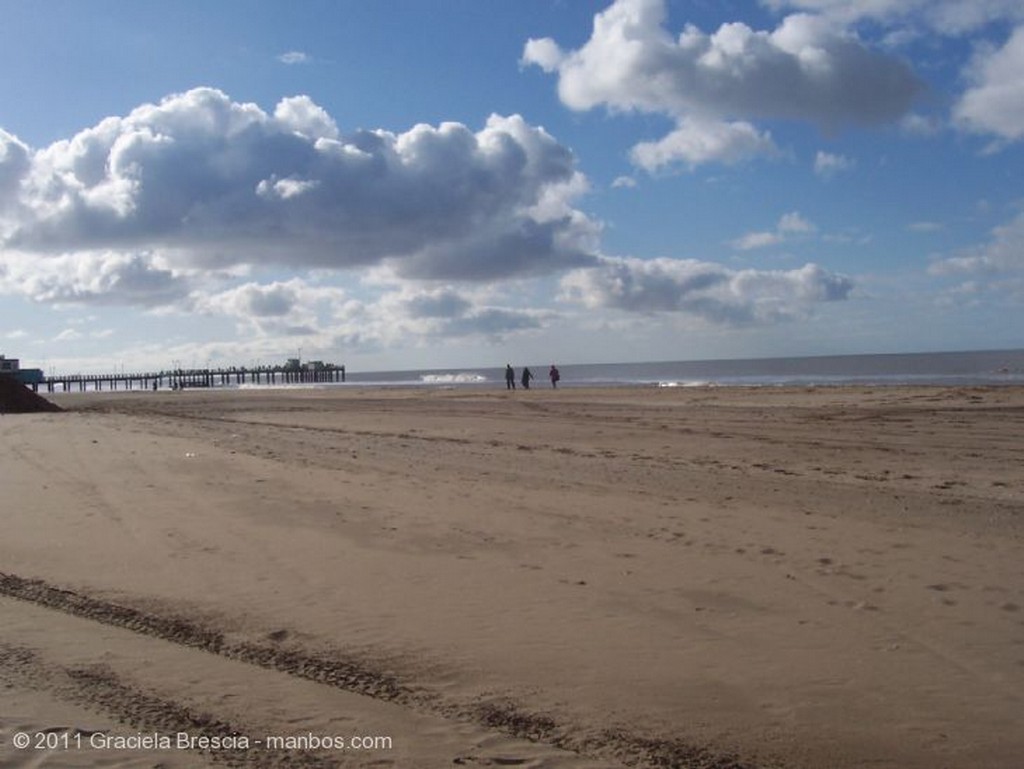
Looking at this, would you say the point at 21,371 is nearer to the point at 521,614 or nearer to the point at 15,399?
the point at 15,399

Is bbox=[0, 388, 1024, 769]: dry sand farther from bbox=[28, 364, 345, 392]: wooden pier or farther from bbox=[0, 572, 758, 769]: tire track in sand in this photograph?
bbox=[28, 364, 345, 392]: wooden pier

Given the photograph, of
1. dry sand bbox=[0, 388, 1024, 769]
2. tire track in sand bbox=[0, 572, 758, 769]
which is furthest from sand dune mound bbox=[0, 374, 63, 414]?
tire track in sand bbox=[0, 572, 758, 769]

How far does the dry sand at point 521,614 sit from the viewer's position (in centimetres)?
411

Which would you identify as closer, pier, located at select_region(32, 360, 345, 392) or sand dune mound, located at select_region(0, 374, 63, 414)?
sand dune mound, located at select_region(0, 374, 63, 414)

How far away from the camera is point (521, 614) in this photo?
19.8 ft

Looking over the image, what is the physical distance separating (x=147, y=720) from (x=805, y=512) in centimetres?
774

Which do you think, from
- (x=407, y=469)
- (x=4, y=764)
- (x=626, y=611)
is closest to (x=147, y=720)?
(x=4, y=764)

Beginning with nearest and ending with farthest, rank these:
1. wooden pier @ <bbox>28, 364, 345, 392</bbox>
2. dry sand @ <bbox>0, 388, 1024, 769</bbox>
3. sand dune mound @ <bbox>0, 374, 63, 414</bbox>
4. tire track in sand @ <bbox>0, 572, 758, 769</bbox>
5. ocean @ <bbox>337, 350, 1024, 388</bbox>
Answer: tire track in sand @ <bbox>0, 572, 758, 769</bbox> < dry sand @ <bbox>0, 388, 1024, 769</bbox> < sand dune mound @ <bbox>0, 374, 63, 414</bbox> < ocean @ <bbox>337, 350, 1024, 388</bbox> < wooden pier @ <bbox>28, 364, 345, 392</bbox>

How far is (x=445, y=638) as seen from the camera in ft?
18.2

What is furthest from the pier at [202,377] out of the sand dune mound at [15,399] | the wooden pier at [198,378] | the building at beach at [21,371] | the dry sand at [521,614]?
the dry sand at [521,614]

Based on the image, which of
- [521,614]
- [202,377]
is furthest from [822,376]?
[202,377]

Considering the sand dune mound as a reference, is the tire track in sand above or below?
below

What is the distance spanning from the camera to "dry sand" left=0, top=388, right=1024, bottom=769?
4109mm

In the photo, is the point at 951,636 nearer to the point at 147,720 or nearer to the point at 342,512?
the point at 147,720
